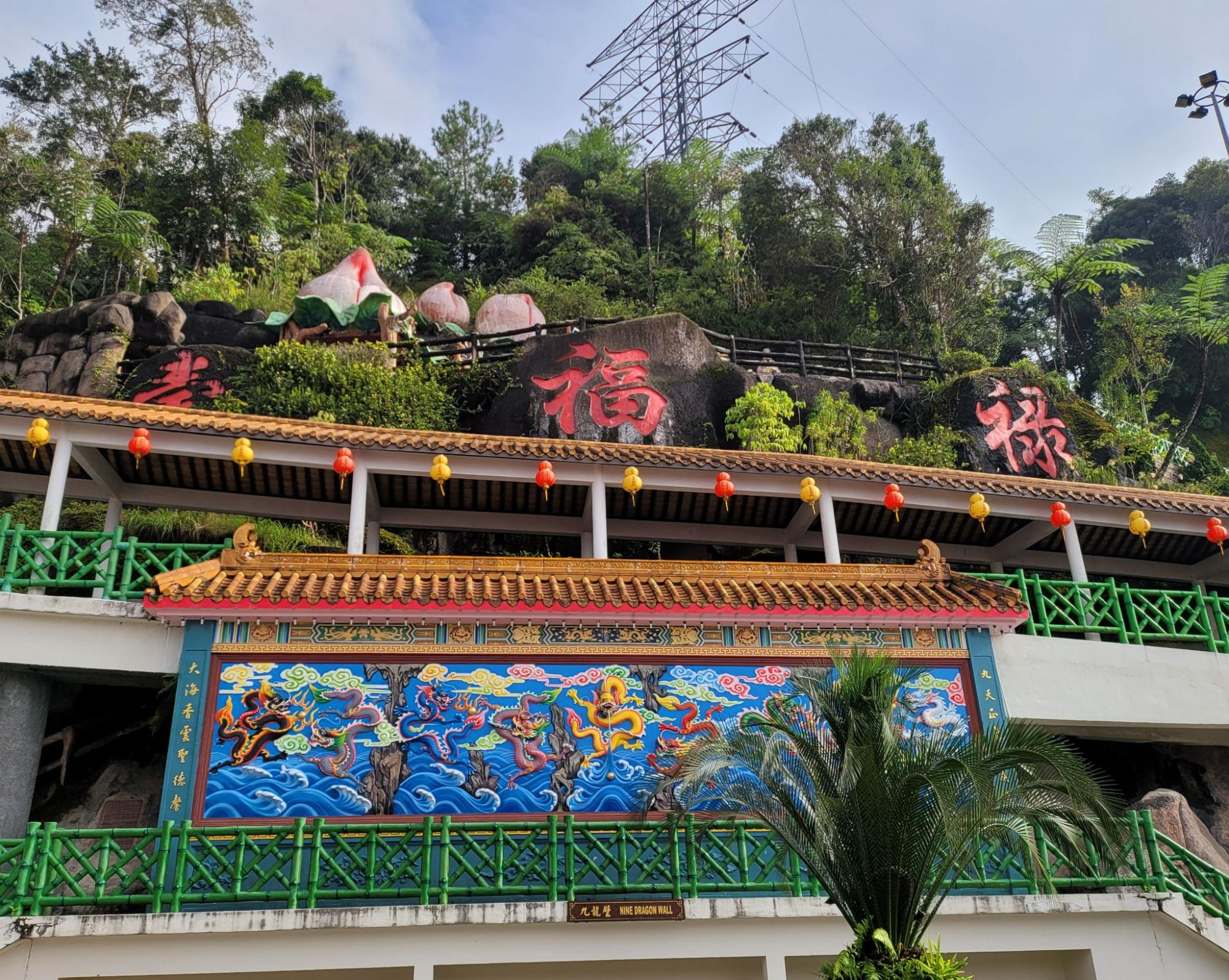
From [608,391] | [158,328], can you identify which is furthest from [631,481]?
[158,328]

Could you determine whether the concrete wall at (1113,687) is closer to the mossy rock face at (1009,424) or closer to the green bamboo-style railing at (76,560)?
the mossy rock face at (1009,424)

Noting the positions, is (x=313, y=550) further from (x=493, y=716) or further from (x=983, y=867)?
(x=983, y=867)

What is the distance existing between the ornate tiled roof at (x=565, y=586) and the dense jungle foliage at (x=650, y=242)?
23.9 ft

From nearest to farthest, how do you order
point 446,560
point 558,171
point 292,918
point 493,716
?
point 292,918 → point 493,716 → point 446,560 → point 558,171

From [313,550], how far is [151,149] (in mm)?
17024

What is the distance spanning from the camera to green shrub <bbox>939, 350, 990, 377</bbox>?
71.9 feet

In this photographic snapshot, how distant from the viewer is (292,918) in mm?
7977

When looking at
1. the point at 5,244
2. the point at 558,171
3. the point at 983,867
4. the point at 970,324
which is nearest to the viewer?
the point at 983,867

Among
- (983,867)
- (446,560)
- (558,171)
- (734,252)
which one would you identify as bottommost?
(983,867)

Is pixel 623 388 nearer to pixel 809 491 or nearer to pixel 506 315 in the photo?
pixel 809 491

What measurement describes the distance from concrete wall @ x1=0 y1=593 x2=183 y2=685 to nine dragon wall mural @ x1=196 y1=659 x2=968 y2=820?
102 centimetres

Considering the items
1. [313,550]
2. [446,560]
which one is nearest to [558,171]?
[313,550]

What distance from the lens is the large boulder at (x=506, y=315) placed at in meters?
22.6

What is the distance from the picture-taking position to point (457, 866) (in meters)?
9.09
